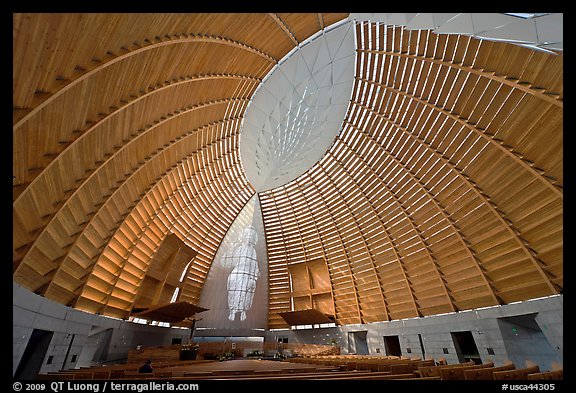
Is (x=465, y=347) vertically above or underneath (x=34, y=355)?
above

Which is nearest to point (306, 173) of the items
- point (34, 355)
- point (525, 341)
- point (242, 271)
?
point (242, 271)

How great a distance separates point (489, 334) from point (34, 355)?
30668mm

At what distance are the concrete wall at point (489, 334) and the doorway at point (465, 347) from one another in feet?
1.29

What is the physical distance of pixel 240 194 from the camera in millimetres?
36281

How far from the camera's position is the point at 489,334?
21.2 m

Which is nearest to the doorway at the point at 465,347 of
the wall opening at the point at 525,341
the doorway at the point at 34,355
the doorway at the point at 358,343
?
the wall opening at the point at 525,341

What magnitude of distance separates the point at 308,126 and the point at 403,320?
21.0 m

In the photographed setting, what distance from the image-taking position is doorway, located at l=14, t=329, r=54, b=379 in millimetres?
16844

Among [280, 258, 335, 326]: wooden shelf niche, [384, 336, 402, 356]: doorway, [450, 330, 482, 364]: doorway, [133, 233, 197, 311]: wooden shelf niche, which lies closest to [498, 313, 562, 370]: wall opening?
[450, 330, 482, 364]: doorway

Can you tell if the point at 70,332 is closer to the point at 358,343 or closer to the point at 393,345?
the point at 358,343

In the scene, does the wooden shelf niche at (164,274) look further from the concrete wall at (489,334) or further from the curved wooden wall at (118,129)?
the concrete wall at (489,334)

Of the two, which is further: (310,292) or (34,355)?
(310,292)

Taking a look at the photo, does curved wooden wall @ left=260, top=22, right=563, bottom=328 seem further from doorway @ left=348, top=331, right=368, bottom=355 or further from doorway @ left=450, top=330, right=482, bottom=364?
doorway @ left=450, top=330, right=482, bottom=364

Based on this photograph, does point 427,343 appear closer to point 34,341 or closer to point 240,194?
point 240,194
